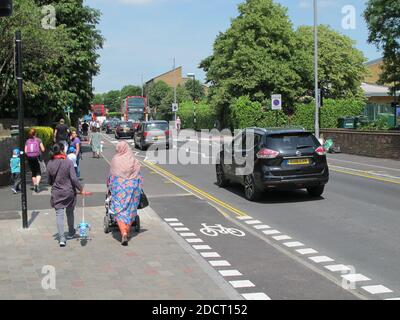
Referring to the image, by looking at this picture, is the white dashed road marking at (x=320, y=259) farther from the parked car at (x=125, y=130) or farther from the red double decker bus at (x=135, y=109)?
the red double decker bus at (x=135, y=109)

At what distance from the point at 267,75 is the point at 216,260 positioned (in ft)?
132

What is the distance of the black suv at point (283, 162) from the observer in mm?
12289

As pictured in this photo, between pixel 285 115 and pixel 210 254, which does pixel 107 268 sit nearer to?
pixel 210 254

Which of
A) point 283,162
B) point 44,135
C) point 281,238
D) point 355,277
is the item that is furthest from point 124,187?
point 44,135

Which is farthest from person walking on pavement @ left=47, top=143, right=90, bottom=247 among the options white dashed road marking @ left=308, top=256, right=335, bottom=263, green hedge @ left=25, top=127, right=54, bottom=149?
green hedge @ left=25, top=127, right=54, bottom=149

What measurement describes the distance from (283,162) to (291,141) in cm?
61

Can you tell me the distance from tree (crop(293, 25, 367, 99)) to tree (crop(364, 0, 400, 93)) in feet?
59.8

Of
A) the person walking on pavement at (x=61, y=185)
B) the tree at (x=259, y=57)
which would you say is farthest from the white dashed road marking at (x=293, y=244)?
the tree at (x=259, y=57)

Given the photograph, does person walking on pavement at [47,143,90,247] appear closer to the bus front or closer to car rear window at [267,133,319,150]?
car rear window at [267,133,319,150]

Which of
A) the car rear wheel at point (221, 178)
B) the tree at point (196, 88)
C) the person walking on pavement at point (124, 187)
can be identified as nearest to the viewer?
the person walking on pavement at point (124, 187)

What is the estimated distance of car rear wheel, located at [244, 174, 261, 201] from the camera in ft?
41.9

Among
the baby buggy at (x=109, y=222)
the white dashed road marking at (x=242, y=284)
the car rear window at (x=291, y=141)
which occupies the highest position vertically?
the car rear window at (x=291, y=141)
